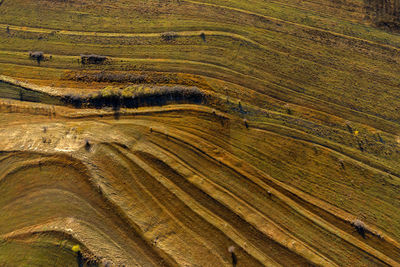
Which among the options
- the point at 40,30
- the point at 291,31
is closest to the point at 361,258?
the point at 291,31

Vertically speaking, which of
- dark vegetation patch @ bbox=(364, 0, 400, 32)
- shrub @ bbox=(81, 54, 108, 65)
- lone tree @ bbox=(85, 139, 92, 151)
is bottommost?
lone tree @ bbox=(85, 139, 92, 151)

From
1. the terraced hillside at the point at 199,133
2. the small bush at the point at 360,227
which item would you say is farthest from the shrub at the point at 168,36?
the small bush at the point at 360,227

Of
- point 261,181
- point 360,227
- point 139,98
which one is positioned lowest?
point 360,227

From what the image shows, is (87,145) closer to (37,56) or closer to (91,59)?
(91,59)

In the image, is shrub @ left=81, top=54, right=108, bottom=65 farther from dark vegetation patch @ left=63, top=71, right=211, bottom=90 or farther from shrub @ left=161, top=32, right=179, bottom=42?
shrub @ left=161, top=32, right=179, bottom=42

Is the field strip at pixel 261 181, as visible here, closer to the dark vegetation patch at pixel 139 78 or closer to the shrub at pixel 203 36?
the dark vegetation patch at pixel 139 78

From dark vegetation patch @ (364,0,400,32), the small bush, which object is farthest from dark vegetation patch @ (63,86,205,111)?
dark vegetation patch @ (364,0,400,32)

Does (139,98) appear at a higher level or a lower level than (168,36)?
lower

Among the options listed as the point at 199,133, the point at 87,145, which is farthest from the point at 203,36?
the point at 87,145
